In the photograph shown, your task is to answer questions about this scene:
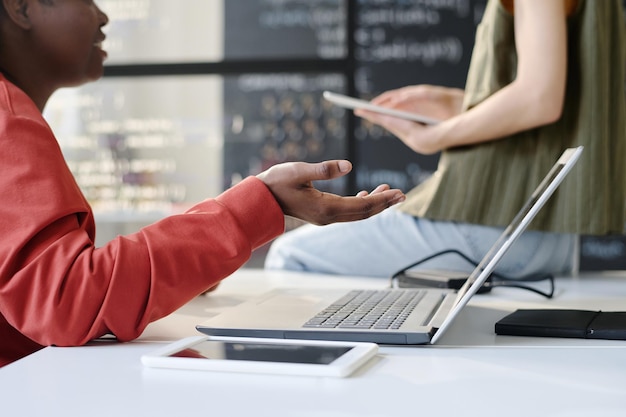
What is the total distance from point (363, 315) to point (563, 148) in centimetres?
81

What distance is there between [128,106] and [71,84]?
2.56 metres

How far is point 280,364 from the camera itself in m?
0.64

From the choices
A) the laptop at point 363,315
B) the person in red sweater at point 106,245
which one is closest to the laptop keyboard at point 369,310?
the laptop at point 363,315

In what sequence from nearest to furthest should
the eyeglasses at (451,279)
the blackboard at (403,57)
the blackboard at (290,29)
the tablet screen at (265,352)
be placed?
1. the tablet screen at (265,352)
2. the eyeglasses at (451,279)
3. the blackboard at (403,57)
4. the blackboard at (290,29)

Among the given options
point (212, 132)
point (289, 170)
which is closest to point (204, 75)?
point (212, 132)

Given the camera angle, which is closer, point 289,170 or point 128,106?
point 289,170

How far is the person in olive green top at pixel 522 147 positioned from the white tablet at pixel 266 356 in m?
0.90

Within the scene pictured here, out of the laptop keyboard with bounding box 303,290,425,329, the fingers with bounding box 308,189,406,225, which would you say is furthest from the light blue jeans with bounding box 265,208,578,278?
the fingers with bounding box 308,189,406,225

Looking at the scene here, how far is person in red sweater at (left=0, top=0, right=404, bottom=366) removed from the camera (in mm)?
769

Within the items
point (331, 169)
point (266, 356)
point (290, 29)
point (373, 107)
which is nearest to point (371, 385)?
point (266, 356)

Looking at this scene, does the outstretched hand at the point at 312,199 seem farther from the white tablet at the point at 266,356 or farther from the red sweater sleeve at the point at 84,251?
the white tablet at the point at 266,356

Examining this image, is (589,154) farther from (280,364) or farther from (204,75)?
(204,75)

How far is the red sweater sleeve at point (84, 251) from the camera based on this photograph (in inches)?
30.2

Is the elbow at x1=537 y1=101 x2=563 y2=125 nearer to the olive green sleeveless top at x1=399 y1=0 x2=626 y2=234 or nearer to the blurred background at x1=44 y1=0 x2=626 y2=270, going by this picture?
the olive green sleeveless top at x1=399 y1=0 x2=626 y2=234
